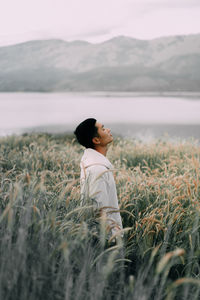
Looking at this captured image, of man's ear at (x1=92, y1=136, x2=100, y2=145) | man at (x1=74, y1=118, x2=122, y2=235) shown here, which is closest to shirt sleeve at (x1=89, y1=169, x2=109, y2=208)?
man at (x1=74, y1=118, x2=122, y2=235)

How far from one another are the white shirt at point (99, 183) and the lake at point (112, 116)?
5716mm

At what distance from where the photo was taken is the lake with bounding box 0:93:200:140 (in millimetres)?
11269

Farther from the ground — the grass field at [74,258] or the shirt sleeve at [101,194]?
the shirt sleeve at [101,194]

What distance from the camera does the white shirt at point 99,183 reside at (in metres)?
2.21

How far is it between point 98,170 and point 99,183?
0.11 metres

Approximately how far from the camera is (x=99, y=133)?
2.44 metres

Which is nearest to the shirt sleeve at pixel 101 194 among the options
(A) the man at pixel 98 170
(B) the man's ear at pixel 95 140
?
(A) the man at pixel 98 170

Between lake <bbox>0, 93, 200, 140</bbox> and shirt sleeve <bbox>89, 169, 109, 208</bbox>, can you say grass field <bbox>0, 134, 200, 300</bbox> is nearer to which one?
shirt sleeve <bbox>89, 169, 109, 208</bbox>

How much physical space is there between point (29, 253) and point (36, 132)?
883 centimetres

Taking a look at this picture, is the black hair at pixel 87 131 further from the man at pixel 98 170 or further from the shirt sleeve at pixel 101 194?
the shirt sleeve at pixel 101 194

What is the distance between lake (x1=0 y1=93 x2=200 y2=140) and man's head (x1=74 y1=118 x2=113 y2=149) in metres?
5.62

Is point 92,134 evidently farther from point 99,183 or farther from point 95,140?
point 99,183

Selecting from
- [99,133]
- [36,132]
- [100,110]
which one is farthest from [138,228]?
[100,110]

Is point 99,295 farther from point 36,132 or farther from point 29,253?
point 36,132
